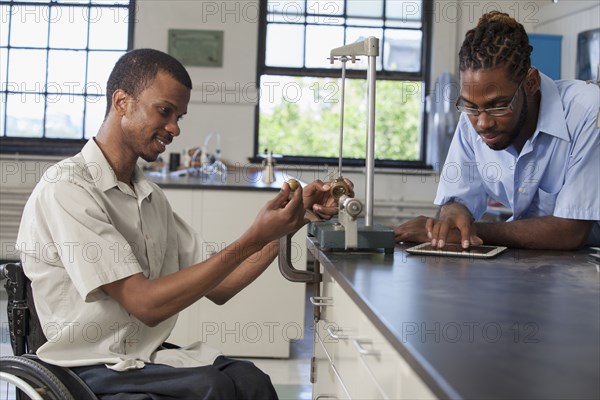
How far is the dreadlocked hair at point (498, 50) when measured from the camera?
1.95m

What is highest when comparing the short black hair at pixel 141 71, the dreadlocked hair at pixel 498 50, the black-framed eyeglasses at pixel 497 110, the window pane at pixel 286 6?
the window pane at pixel 286 6

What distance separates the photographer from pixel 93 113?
7.08m

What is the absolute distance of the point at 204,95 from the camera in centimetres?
696

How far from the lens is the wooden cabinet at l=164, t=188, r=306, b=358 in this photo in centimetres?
412

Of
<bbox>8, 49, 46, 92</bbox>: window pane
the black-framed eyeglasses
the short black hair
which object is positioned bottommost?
the black-framed eyeglasses

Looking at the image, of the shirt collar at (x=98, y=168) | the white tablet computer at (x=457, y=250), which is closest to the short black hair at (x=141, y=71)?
the shirt collar at (x=98, y=168)

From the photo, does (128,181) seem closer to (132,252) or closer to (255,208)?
(132,252)

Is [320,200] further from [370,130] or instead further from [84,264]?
[84,264]

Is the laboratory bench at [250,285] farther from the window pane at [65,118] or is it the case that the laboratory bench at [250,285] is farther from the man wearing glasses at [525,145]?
the window pane at [65,118]

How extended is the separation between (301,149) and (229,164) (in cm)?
68

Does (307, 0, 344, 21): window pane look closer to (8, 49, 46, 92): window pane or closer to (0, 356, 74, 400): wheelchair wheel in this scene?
(8, 49, 46, 92): window pane

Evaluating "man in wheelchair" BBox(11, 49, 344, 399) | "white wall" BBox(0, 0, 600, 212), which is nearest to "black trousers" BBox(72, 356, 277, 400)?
"man in wheelchair" BBox(11, 49, 344, 399)

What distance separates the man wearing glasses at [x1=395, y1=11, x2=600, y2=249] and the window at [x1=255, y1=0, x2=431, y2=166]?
492 cm

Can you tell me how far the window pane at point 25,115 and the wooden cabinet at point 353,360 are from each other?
5.54 metres
